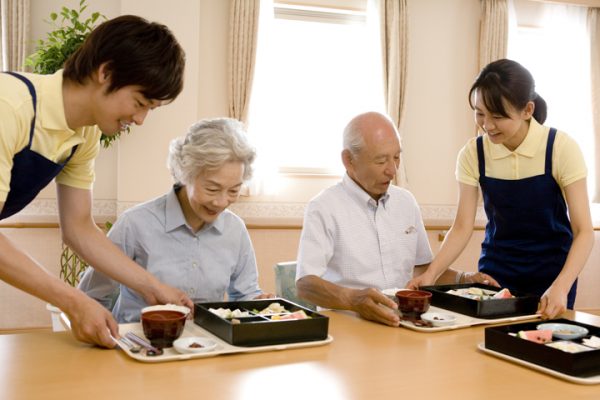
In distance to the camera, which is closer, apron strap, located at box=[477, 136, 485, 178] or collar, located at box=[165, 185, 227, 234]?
collar, located at box=[165, 185, 227, 234]

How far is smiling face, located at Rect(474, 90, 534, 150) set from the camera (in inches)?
90.4

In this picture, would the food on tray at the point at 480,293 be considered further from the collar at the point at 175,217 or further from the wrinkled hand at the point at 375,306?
the collar at the point at 175,217

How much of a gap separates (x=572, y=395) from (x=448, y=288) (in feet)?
2.87

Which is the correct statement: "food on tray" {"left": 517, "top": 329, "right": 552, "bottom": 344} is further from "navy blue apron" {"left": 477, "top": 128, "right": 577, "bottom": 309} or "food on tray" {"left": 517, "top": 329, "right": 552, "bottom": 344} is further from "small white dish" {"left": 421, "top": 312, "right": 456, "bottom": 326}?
"navy blue apron" {"left": 477, "top": 128, "right": 577, "bottom": 309}

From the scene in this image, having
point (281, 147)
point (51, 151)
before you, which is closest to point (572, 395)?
point (51, 151)

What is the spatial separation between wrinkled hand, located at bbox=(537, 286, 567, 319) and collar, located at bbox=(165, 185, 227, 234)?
1093 millimetres

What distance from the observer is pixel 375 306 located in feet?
6.17

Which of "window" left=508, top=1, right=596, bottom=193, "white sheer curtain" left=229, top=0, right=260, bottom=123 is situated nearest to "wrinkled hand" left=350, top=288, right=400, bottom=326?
"white sheer curtain" left=229, top=0, right=260, bottom=123

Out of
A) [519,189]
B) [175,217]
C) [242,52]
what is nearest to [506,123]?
[519,189]

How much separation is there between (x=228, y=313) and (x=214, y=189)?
1.50 feet

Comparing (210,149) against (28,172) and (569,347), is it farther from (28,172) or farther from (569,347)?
(569,347)

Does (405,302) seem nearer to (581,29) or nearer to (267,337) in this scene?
(267,337)

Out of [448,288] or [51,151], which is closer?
[51,151]

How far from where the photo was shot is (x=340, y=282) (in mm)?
2373
